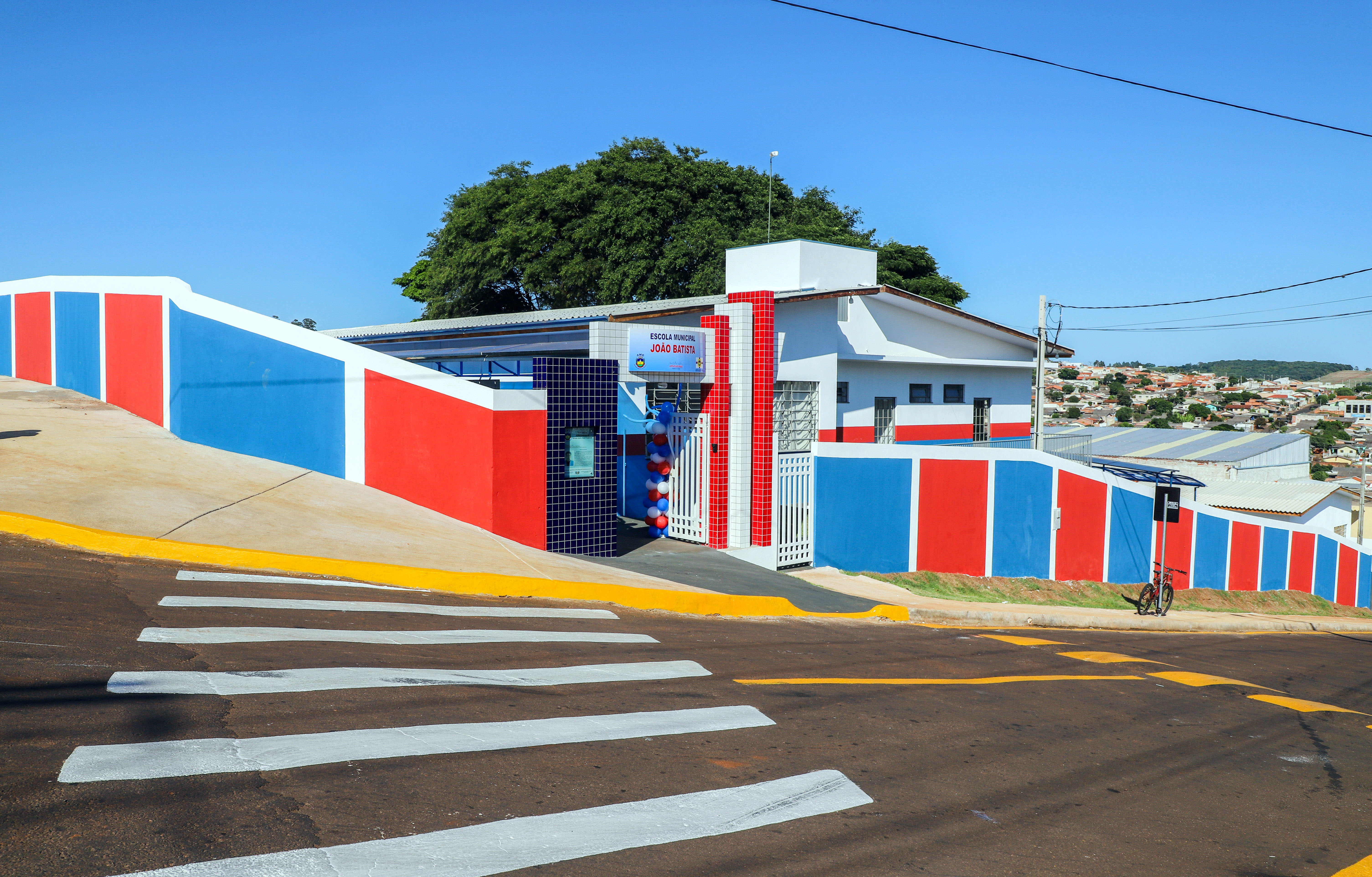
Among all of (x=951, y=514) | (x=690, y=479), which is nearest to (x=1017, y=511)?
(x=951, y=514)

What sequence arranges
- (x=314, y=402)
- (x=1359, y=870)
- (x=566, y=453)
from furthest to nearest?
(x=314, y=402) < (x=566, y=453) < (x=1359, y=870)

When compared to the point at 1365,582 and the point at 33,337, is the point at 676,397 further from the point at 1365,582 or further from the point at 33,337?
the point at 1365,582

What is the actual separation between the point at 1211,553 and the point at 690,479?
13.7 m

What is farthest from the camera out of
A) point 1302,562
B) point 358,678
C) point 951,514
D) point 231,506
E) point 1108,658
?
point 1302,562

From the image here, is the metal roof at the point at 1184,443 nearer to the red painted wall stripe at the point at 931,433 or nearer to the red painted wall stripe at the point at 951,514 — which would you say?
the red painted wall stripe at the point at 931,433

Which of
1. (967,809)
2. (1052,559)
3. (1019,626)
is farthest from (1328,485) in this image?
(967,809)

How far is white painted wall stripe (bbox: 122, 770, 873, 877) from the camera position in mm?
3975

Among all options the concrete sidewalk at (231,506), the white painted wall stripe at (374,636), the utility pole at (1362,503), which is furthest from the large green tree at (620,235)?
the white painted wall stripe at (374,636)

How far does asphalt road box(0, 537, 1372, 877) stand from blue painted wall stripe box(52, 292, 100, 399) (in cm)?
1085

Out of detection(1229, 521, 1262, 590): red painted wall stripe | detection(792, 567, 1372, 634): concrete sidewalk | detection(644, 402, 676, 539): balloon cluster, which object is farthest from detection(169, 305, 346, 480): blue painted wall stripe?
detection(1229, 521, 1262, 590): red painted wall stripe

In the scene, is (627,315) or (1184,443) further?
(1184,443)

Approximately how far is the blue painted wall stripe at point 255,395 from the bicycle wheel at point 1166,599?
15.3m

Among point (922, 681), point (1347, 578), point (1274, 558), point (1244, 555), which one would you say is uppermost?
point (922, 681)

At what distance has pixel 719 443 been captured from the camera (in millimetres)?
16484
